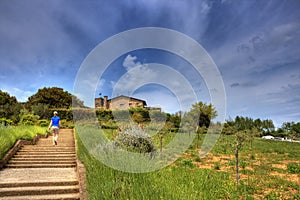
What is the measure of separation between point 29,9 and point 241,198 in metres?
9.66

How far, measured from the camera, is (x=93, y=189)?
10.5ft

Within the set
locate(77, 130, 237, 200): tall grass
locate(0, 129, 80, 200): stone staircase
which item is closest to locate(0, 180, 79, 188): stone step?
locate(0, 129, 80, 200): stone staircase

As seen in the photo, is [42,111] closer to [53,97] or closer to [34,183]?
[53,97]

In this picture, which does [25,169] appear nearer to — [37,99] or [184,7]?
[184,7]

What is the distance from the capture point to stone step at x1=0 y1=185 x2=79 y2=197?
13.9ft

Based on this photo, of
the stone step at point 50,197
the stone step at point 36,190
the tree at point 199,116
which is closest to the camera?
the stone step at point 50,197

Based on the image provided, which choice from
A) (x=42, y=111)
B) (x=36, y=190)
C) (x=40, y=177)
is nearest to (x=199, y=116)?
(x=42, y=111)

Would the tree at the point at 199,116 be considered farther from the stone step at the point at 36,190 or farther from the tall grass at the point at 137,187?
the tall grass at the point at 137,187

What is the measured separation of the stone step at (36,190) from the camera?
4.25m

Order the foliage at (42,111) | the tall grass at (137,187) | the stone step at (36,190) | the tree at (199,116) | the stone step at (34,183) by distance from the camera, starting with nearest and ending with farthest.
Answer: the tall grass at (137,187), the stone step at (36,190), the stone step at (34,183), the tree at (199,116), the foliage at (42,111)

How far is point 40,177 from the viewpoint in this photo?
506 centimetres

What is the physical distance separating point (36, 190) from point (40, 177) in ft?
2.73

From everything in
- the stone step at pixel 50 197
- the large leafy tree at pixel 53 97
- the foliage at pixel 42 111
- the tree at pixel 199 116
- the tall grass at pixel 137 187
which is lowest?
the stone step at pixel 50 197

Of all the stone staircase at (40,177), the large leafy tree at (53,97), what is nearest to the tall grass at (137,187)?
the stone staircase at (40,177)
